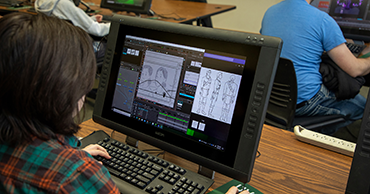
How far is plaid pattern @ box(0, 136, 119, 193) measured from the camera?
516 mm

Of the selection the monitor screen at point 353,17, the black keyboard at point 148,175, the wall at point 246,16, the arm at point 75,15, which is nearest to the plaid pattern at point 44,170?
the black keyboard at point 148,175

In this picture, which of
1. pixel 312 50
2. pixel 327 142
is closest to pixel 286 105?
pixel 312 50

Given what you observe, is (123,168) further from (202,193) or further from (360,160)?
(360,160)

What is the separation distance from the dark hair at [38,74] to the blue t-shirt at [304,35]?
149 centimetres

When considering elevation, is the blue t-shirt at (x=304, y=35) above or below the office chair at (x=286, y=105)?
above

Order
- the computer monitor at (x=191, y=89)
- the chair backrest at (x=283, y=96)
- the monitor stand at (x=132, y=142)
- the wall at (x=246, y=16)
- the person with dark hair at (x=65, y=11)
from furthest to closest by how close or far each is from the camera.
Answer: the wall at (x=246, y=16), the person with dark hair at (x=65, y=11), the chair backrest at (x=283, y=96), the monitor stand at (x=132, y=142), the computer monitor at (x=191, y=89)

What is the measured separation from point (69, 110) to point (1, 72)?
0.43 ft

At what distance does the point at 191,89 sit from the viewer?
78cm

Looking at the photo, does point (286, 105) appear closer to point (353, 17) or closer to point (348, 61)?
point (348, 61)

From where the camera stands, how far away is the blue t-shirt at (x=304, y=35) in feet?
5.57

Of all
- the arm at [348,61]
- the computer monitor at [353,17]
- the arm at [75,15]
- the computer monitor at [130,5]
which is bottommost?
the arm at [75,15]

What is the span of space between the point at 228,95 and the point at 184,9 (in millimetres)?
2930

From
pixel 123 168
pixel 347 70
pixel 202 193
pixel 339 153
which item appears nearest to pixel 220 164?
pixel 202 193

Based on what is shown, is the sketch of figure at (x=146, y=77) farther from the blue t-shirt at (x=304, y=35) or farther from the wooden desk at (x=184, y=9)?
the wooden desk at (x=184, y=9)
